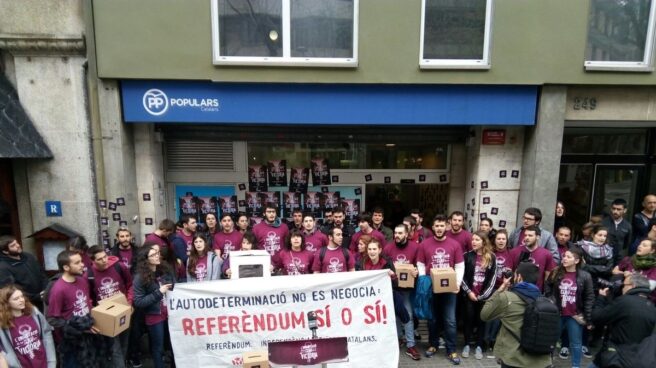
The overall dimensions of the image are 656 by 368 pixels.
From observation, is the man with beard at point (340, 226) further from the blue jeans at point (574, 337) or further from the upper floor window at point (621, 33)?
the upper floor window at point (621, 33)

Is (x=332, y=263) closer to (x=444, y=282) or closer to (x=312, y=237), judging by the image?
(x=312, y=237)

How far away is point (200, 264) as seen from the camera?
204 inches

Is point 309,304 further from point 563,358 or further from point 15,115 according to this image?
point 15,115

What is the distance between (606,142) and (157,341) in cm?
970

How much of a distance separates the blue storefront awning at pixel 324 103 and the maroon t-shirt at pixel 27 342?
12.9ft

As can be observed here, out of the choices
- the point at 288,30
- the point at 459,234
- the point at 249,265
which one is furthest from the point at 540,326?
the point at 288,30

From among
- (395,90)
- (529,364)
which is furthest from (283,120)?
(529,364)

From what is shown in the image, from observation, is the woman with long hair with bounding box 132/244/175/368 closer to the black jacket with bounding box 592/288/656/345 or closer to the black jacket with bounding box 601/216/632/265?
the black jacket with bounding box 592/288/656/345

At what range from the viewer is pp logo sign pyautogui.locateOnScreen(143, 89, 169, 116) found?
6.62 metres

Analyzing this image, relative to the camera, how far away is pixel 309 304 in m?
4.68

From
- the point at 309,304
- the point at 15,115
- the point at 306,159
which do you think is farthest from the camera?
the point at 306,159

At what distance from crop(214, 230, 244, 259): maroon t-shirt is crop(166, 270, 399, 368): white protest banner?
1590 millimetres

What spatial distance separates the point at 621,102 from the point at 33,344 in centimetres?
976

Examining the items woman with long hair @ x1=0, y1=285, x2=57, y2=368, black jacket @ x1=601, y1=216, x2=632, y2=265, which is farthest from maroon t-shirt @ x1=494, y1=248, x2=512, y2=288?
woman with long hair @ x1=0, y1=285, x2=57, y2=368
